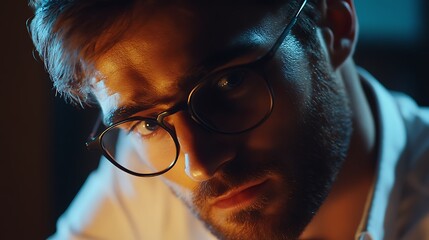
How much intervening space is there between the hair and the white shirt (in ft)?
1.09

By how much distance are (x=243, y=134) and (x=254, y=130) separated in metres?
0.02

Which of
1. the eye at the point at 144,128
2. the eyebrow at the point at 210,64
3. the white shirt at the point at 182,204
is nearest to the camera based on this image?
the eyebrow at the point at 210,64

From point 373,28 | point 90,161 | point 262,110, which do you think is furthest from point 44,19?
point 373,28

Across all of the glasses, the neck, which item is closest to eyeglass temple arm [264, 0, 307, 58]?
the glasses

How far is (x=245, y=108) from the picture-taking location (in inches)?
38.4

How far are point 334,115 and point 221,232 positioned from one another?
0.95ft

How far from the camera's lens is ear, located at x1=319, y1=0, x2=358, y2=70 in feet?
3.72

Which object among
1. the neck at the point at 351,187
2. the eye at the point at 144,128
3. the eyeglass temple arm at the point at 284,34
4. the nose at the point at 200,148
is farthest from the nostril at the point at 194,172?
the neck at the point at 351,187

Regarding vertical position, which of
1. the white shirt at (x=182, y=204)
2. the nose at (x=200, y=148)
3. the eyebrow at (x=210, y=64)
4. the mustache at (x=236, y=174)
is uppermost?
the eyebrow at (x=210, y=64)

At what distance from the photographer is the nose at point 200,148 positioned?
95cm

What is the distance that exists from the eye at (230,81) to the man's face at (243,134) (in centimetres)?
3

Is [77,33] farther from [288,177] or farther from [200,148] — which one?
[288,177]

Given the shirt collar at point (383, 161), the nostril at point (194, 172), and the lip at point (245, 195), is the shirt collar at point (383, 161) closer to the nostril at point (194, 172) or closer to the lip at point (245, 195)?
the lip at point (245, 195)

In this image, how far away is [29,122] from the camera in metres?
1.54
